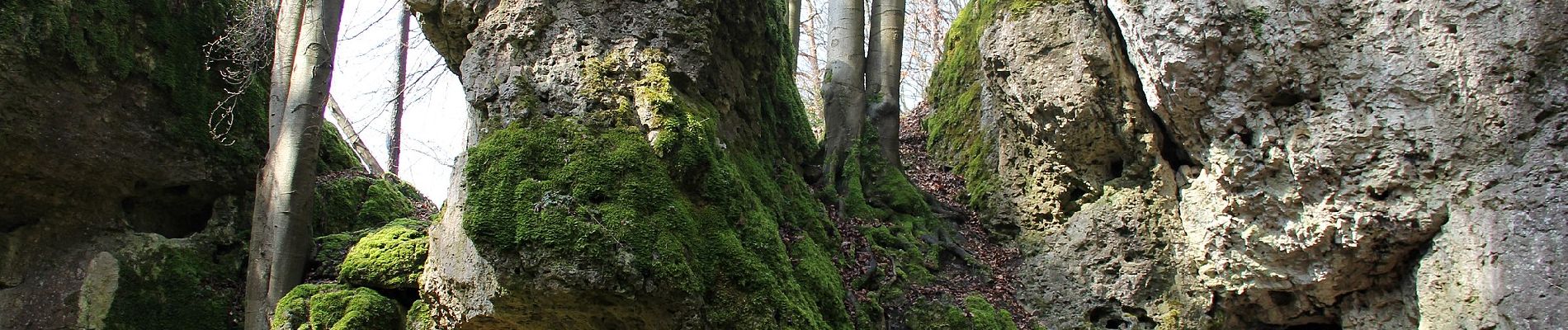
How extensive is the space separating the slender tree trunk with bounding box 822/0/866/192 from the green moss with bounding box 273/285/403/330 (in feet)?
14.1

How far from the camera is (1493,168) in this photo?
5906mm

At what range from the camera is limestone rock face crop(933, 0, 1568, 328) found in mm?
5859

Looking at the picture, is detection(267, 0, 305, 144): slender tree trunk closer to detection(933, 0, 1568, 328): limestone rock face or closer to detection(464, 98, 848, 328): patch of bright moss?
detection(464, 98, 848, 328): patch of bright moss

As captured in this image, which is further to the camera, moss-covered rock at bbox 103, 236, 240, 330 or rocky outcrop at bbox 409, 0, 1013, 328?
moss-covered rock at bbox 103, 236, 240, 330

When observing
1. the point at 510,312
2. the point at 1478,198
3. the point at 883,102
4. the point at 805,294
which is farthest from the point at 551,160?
the point at 1478,198

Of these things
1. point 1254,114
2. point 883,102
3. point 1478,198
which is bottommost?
point 1478,198

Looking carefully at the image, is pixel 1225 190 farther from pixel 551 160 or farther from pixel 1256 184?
pixel 551 160

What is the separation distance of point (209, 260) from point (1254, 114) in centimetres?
862

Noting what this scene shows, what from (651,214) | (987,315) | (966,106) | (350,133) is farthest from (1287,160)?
(350,133)

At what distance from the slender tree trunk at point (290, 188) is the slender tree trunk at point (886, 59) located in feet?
17.4

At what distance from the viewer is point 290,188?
7.58m

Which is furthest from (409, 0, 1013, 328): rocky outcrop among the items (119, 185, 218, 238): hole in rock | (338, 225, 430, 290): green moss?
(119, 185, 218, 238): hole in rock

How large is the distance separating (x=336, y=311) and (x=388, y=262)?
1.68ft

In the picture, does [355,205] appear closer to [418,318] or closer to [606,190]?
[418,318]
